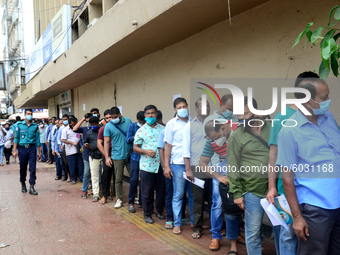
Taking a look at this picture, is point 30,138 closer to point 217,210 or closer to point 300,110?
point 217,210

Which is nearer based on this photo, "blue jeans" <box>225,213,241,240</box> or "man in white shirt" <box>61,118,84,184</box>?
"blue jeans" <box>225,213,241,240</box>

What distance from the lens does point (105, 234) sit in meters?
4.92

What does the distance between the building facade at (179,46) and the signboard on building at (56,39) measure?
0.62 m

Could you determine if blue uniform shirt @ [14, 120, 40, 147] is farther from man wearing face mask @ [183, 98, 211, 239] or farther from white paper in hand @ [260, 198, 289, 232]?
white paper in hand @ [260, 198, 289, 232]

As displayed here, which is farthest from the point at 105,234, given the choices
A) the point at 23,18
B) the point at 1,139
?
the point at 23,18

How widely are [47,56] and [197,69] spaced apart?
11273mm

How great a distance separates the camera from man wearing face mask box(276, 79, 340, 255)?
94.1 inches

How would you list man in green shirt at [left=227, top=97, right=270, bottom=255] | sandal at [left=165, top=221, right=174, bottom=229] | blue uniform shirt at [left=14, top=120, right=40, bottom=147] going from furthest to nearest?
1. blue uniform shirt at [left=14, top=120, right=40, bottom=147]
2. sandal at [left=165, top=221, right=174, bottom=229]
3. man in green shirt at [left=227, top=97, right=270, bottom=255]

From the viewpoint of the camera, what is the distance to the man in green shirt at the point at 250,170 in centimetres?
322

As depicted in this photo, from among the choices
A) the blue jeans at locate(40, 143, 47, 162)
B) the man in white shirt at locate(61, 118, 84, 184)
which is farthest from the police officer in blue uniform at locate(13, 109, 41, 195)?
the blue jeans at locate(40, 143, 47, 162)

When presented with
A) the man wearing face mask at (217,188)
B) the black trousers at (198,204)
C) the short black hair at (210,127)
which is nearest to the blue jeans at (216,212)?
the man wearing face mask at (217,188)

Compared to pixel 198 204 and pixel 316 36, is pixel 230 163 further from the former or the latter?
pixel 316 36

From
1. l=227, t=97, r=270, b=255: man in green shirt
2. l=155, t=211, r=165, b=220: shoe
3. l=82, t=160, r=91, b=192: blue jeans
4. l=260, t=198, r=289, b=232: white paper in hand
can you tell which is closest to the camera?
l=260, t=198, r=289, b=232: white paper in hand

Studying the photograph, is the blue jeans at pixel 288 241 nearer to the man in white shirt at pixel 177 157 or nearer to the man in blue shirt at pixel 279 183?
the man in blue shirt at pixel 279 183
